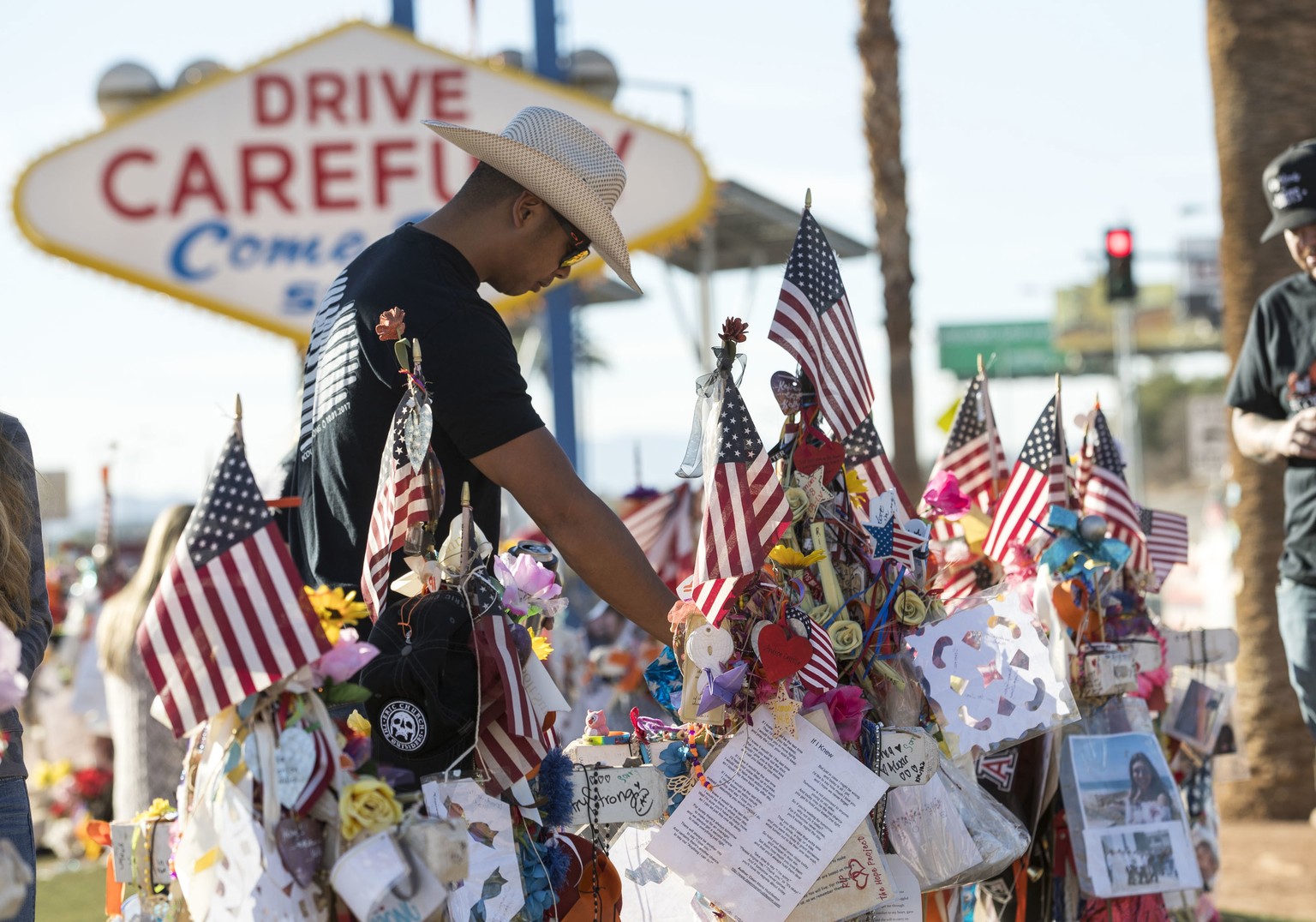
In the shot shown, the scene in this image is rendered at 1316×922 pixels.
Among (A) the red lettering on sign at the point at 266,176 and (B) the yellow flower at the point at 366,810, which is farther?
(A) the red lettering on sign at the point at 266,176

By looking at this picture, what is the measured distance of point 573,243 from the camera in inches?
136

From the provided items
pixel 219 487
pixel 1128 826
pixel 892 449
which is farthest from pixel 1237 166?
pixel 219 487

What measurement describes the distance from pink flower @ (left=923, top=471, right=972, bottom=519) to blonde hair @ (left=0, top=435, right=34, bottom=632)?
7.91ft

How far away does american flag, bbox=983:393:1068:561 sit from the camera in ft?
15.0

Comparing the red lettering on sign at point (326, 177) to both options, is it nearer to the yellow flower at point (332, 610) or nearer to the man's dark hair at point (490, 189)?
the man's dark hair at point (490, 189)

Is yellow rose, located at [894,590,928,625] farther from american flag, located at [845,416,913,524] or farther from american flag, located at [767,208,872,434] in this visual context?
american flag, located at [845,416,913,524]

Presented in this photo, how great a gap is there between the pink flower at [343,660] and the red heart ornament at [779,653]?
84 centimetres

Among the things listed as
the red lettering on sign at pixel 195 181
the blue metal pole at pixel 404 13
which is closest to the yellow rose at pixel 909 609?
the red lettering on sign at pixel 195 181

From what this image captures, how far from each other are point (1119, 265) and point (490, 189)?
1348 cm

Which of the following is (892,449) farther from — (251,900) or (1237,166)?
(251,900)

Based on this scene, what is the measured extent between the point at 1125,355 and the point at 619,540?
3683cm

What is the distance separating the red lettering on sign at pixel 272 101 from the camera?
11930 mm

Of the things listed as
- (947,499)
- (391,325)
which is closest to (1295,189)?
(947,499)

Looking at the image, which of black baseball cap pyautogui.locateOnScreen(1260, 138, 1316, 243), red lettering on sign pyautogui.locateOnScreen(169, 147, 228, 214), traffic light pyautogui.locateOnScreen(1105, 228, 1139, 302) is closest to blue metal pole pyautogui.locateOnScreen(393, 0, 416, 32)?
red lettering on sign pyautogui.locateOnScreen(169, 147, 228, 214)
